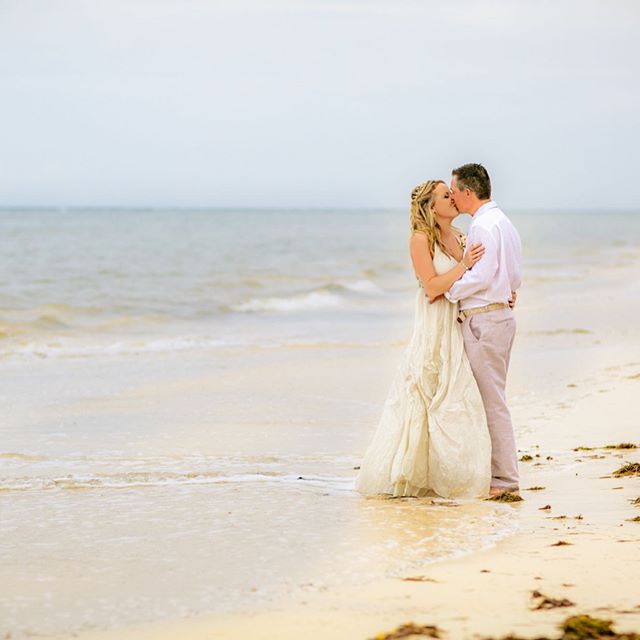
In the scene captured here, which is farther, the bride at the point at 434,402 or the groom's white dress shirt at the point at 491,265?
the bride at the point at 434,402

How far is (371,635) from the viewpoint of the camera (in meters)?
3.84

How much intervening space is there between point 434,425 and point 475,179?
1538mm

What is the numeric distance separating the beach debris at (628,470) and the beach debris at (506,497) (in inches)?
33.5

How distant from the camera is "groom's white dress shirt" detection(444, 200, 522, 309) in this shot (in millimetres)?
6129

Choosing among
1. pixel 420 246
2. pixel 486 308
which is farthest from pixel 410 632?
pixel 420 246

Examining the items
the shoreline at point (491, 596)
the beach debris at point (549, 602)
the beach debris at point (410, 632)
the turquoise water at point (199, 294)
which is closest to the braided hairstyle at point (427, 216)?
the shoreline at point (491, 596)

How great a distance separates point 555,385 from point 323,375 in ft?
8.91

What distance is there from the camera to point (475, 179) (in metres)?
6.23

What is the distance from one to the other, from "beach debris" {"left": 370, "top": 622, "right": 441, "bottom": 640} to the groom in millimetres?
2417

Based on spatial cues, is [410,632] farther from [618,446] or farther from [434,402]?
[618,446]

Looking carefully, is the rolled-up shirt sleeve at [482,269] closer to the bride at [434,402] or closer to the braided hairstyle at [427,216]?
the bride at [434,402]

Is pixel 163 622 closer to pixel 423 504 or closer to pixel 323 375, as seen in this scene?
pixel 423 504

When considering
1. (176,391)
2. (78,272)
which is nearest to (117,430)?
(176,391)

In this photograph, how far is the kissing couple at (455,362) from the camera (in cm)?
621
